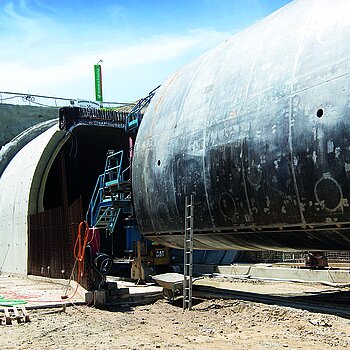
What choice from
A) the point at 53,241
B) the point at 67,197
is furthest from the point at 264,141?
the point at 67,197

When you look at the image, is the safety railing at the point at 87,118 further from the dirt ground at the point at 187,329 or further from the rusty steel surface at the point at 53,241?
the dirt ground at the point at 187,329

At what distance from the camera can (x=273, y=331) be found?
28.7ft

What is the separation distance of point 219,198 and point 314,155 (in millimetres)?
2480

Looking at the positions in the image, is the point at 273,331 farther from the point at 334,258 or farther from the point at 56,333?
the point at 334,258

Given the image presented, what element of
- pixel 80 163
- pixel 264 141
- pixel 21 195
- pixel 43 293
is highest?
pixel 80 163

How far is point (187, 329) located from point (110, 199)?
33.7 feet

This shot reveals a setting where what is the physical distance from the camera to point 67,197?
90.5 feet

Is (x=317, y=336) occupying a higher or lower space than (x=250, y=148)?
lower

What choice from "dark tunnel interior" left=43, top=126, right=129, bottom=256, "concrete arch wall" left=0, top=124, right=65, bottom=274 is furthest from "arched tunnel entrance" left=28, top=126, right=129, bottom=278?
"concrete arch wall" left=0, top=124, right=65, bottom=274

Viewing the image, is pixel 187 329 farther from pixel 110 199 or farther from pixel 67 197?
pixel 67 197

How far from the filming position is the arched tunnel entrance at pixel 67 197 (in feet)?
58.3

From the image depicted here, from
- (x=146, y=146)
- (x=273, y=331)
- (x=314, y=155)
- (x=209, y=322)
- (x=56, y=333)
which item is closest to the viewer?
(x=314, y=155)

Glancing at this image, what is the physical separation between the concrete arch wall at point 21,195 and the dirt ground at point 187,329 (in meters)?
12.4

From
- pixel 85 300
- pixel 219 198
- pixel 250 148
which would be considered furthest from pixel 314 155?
pixel 85 300
